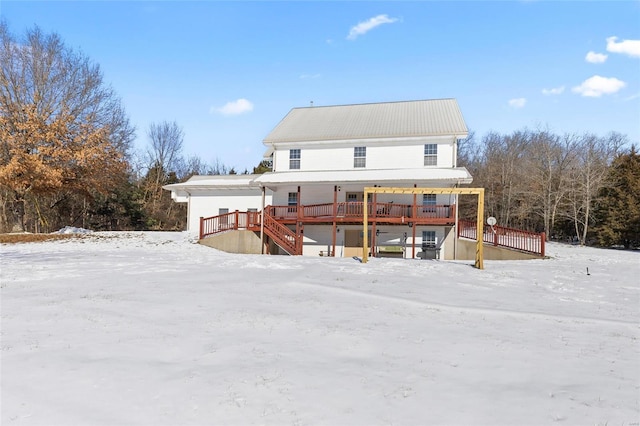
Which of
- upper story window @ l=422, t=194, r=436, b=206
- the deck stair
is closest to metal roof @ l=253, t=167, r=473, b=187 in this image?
upper story window @ l=422, t=194, r=436, b=206

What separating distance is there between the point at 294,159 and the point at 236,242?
7.05m

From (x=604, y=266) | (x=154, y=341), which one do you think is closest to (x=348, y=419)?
(x=154, y=341)

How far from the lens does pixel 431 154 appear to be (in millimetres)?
22281

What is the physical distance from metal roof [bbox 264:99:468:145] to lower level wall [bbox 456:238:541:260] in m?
6.36

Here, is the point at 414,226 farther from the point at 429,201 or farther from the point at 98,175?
the point at 98,175

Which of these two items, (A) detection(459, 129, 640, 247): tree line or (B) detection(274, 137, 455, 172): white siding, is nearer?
(B) detection(274, 137, 455, 172): white siding

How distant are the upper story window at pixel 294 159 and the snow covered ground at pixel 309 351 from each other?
1365 centimetres

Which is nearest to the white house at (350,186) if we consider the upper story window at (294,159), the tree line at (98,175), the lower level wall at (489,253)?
the upper story window at (294,159)

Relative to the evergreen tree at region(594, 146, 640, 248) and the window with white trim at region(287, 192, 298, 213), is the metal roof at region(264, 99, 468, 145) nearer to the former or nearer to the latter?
the window with white trim at region(287, 192, 298, 213)

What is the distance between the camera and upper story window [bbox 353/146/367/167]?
912 inches

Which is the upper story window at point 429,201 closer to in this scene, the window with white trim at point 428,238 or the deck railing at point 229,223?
the window with white trim at point 428,238

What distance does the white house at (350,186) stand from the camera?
2050cm

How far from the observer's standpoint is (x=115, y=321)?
6773mm

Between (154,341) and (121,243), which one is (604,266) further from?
(121,243)
